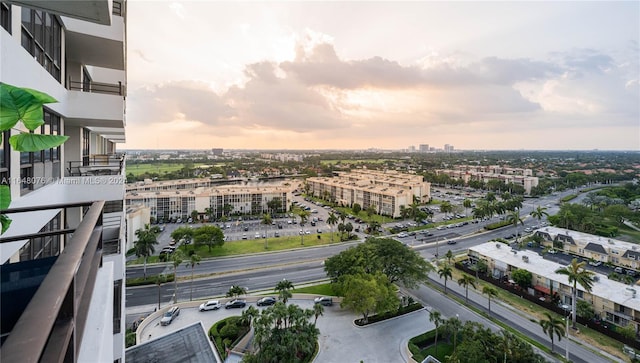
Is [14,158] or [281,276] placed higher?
[14,158]

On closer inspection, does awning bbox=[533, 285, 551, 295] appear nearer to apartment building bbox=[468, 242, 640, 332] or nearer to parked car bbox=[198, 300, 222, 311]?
apartment building bbox=[468, 242, 640, 332]

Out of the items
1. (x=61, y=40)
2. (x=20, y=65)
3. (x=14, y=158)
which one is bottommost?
(x=14, y=158)

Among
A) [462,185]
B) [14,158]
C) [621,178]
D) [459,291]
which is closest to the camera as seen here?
[14,158]

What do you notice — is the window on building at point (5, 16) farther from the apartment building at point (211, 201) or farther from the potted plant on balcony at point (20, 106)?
the apartment building at point (211, 201)

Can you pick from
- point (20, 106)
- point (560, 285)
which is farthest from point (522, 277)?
point (20, 106)

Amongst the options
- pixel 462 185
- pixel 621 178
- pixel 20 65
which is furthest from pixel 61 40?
pixel 621 178

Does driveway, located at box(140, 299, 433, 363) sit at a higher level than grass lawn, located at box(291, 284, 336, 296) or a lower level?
lower

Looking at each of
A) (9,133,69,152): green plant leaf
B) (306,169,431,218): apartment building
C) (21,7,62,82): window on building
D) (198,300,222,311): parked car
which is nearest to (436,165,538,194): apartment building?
(306,169,431,218): apartment building

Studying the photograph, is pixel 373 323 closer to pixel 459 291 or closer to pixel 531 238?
pixel 459 291
